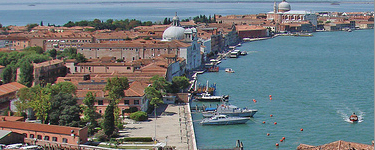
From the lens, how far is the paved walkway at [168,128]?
12711 mm

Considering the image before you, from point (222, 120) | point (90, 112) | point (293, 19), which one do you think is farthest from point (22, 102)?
point (293, 19)

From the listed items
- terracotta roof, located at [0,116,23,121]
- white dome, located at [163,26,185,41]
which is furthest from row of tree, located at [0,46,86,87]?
terracotta roof, located at [0,116,23,121]

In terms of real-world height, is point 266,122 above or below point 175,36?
below

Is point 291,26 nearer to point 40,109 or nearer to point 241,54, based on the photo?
point 241,54

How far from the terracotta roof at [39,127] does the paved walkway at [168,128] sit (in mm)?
1339

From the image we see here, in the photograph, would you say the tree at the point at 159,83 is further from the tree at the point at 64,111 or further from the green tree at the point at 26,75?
the green tree at the point at 26,75

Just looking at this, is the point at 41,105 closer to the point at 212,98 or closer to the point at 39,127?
the point at 39,127

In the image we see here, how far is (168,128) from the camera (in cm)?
1386

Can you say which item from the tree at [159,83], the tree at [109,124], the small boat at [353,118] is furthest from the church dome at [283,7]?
the tree at [109,124]

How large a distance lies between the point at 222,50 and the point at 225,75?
472 inches

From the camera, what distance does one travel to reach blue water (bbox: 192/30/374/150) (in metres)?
13.8

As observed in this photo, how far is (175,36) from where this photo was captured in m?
27.4

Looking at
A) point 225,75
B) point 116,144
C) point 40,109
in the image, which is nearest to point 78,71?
point 225,75

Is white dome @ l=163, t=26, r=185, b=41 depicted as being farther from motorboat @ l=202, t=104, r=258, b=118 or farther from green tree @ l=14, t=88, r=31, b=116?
green tree @ l=14, t=88, r=31, b=116
